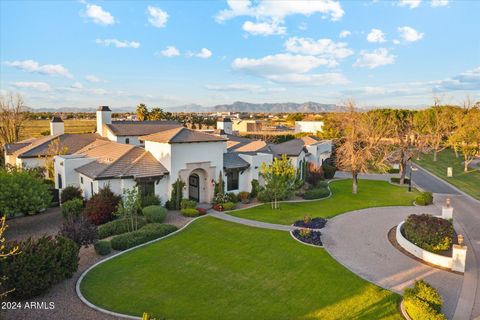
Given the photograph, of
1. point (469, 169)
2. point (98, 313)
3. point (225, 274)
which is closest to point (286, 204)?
point (225, 274)

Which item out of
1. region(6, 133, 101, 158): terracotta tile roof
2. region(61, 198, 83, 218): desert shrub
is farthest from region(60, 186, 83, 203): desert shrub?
region(6, 133, 101, 158): terracotta tile roof

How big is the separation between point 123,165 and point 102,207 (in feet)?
15.6

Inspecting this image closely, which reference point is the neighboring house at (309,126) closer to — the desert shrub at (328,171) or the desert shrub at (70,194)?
the desert shrub at (328,171)

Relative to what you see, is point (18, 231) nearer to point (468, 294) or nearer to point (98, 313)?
point (98, 313)

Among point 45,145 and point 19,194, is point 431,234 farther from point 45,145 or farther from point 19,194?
point 45,145

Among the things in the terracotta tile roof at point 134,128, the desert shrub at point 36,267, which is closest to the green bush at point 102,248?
the desert shrub at point 36,267

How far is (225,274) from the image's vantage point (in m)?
16.3

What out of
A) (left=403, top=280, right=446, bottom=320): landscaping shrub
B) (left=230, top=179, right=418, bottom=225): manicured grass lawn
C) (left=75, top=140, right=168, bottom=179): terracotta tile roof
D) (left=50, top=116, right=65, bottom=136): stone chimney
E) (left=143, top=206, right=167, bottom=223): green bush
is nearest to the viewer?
(left=403, top=280, right=446, bottom=320): landscaping shrub

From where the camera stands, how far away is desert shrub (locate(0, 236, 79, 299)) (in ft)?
43.2

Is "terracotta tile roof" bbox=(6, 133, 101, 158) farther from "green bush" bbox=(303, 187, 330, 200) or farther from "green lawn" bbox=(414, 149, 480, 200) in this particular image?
"green lawn" bbox=(414, 149, 480, 200)

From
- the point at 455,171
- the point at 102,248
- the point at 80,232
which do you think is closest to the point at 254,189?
the point at 102,248

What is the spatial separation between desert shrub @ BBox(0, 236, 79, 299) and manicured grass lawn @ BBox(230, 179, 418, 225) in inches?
559

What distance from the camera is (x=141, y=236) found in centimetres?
2048

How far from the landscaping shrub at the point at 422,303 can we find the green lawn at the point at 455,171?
1077 inches
